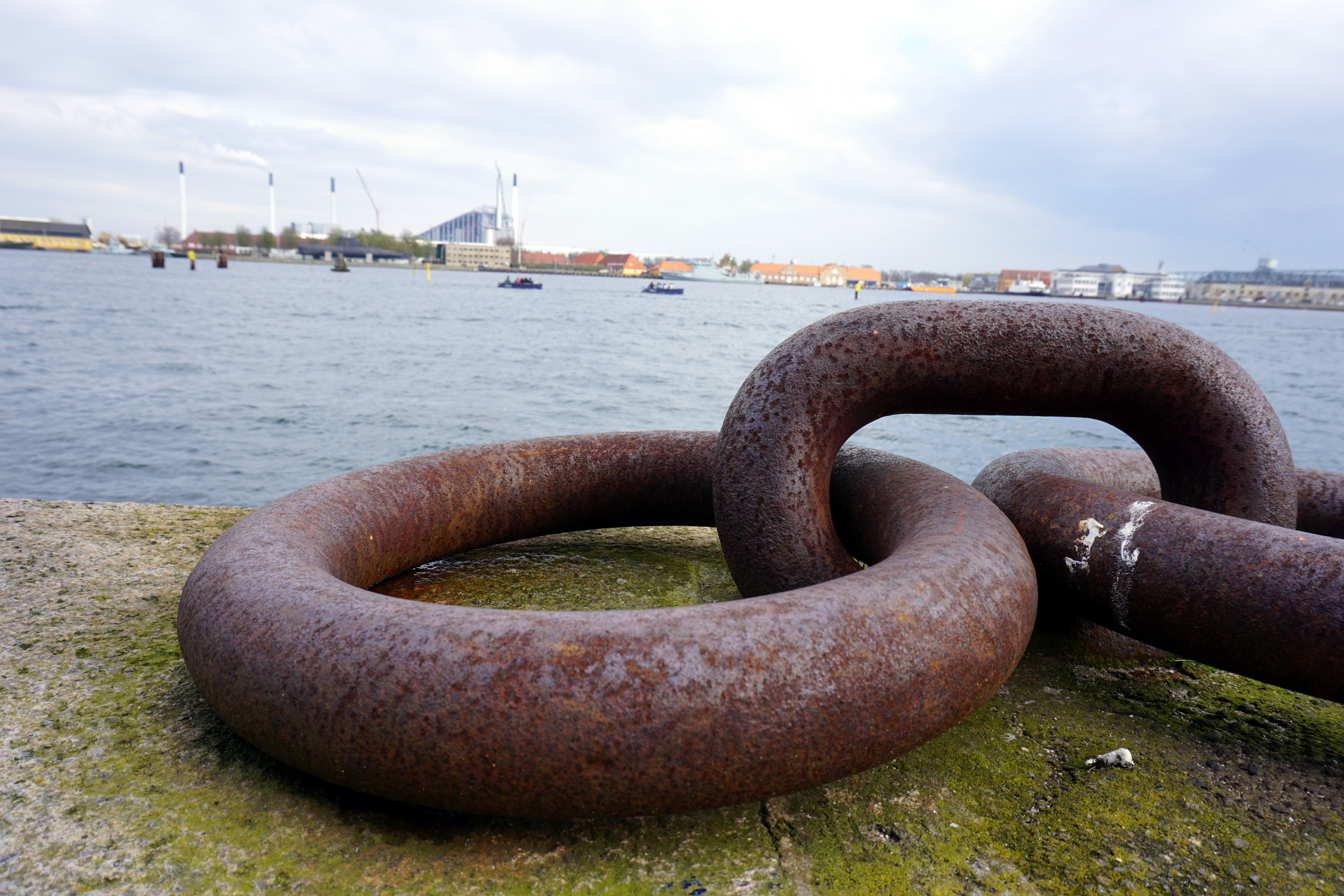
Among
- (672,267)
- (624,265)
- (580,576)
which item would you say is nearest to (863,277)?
(672,267)

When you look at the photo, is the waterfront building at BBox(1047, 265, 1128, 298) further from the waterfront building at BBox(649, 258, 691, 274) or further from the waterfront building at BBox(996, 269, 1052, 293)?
the waterfront building at BBox(649, 258, 691, 274)

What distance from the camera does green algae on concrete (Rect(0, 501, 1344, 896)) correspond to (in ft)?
4.52

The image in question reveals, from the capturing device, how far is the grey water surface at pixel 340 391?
11.7 m

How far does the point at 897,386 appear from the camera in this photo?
6.91ft

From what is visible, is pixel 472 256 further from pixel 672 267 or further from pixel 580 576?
pixel 580 576

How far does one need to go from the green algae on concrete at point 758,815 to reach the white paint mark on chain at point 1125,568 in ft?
0.82

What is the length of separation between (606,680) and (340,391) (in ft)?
58.8

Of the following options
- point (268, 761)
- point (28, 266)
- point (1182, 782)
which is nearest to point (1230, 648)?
point (1182, 782)

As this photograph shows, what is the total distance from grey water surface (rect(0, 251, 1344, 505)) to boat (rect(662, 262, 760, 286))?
9678 centimetres

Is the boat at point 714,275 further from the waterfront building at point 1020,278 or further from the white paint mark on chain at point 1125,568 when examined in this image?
the white paint mark on chain at point 1125,568

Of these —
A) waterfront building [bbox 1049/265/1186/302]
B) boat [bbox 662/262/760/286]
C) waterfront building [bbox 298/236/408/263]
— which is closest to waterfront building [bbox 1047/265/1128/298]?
waterfront building [bbox 1049/265/1186/302]

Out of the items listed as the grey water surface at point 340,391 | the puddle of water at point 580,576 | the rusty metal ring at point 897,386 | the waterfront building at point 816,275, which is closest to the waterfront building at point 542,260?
the waterfront building at point 816,275

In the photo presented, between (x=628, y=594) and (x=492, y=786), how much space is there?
126cm

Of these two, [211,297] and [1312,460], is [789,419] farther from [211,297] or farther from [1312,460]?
[211,297]
